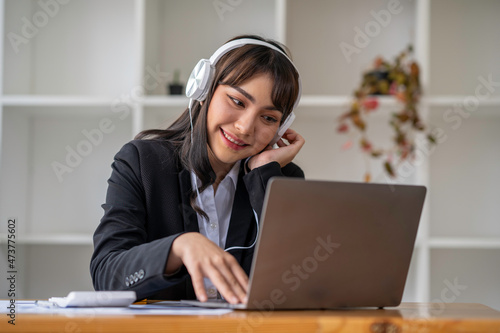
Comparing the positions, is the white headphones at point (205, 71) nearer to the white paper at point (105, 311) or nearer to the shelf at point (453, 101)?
the white paper at point (105, 311)

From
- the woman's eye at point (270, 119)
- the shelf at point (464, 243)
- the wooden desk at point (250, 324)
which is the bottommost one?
the shelf at point (464, 243)

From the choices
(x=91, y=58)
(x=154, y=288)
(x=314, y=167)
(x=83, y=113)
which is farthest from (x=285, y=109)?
(x=91, y=58)

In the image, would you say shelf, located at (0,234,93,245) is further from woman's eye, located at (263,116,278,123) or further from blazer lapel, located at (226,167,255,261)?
woman's eye, located at (263,116,278,123)

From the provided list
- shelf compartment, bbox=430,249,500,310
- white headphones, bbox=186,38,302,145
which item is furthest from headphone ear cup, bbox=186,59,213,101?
shelf compartment, bbox=430,249,500,310

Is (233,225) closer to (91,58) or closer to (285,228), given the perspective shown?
(285,228)

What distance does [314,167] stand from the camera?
9.55 ft

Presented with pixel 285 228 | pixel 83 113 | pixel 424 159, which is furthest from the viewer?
pixel 83 113

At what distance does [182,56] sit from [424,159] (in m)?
1.30

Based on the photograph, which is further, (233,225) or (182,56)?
(182,56)

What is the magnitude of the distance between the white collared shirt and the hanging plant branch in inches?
43.6

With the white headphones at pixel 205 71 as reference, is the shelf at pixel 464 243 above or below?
below

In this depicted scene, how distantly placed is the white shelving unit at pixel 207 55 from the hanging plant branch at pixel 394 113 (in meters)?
0.07

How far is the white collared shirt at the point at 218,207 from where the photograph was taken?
162 centimetres

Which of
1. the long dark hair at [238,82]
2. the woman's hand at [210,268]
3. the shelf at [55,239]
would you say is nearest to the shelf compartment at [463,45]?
the long dark hair at [238,82]
